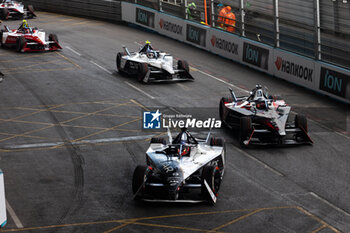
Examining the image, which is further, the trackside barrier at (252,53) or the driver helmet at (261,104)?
the trackside barrier at (252,53)

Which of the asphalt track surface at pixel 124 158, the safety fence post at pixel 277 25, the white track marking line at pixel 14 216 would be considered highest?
the safety fence post at pixel 277 25

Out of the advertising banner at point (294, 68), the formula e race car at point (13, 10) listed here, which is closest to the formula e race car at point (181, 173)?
the advertising banner at point (294, 68)

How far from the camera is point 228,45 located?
1326 inches

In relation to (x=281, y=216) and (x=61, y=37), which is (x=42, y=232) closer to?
(x=281, y=216)

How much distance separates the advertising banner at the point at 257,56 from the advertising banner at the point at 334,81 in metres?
3.82

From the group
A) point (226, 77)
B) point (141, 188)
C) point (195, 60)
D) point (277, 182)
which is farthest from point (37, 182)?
point (195, 60)

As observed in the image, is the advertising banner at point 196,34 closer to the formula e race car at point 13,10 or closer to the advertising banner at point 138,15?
the advertising banner at point 138,15

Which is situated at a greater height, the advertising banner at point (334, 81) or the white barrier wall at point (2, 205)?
the white barrier wall at point (2, 205)

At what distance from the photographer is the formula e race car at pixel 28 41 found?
33.2 m

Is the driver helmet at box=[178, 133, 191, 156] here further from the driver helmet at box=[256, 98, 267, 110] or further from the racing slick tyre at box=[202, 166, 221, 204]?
the driver helmet at box=[256, 98, 267, 110]

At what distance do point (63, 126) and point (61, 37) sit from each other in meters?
17.6

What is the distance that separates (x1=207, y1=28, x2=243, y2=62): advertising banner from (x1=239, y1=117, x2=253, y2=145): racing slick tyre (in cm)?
1350

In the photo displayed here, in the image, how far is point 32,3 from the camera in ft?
161

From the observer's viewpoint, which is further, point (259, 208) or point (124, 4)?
point (124, 4)
